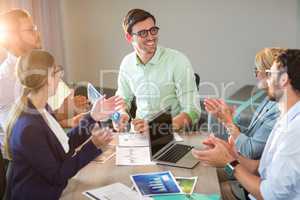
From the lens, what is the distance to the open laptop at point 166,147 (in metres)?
1.83

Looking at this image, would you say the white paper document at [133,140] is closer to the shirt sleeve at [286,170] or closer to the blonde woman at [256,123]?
the blonde woman at [256,123]

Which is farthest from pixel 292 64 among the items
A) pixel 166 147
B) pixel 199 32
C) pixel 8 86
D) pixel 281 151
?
pixel 199 32

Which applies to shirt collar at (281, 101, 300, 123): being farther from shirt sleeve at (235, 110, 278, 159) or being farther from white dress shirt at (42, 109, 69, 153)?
white dress shirt at (42, 109, 69, 153)

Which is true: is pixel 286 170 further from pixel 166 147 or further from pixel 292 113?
pixel 166 147

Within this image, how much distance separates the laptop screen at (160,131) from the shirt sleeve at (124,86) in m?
0.62

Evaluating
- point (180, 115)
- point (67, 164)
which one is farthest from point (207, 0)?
point (67, 164)

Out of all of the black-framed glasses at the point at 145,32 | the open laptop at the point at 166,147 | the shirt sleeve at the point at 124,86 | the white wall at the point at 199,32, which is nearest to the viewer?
the open laptop at the point at 166,147

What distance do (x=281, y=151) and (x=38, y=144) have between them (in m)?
0.94

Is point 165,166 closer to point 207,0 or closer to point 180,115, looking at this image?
point 180,115

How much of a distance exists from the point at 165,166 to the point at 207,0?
8.77 ft

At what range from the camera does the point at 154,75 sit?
8.24ft

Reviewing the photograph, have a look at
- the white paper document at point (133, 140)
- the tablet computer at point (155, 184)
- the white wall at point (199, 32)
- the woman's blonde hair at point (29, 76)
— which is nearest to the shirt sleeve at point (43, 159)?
the woman's blonde hair at point (29, 76)

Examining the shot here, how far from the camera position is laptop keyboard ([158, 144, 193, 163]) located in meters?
1.85

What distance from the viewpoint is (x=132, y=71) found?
261 cm
